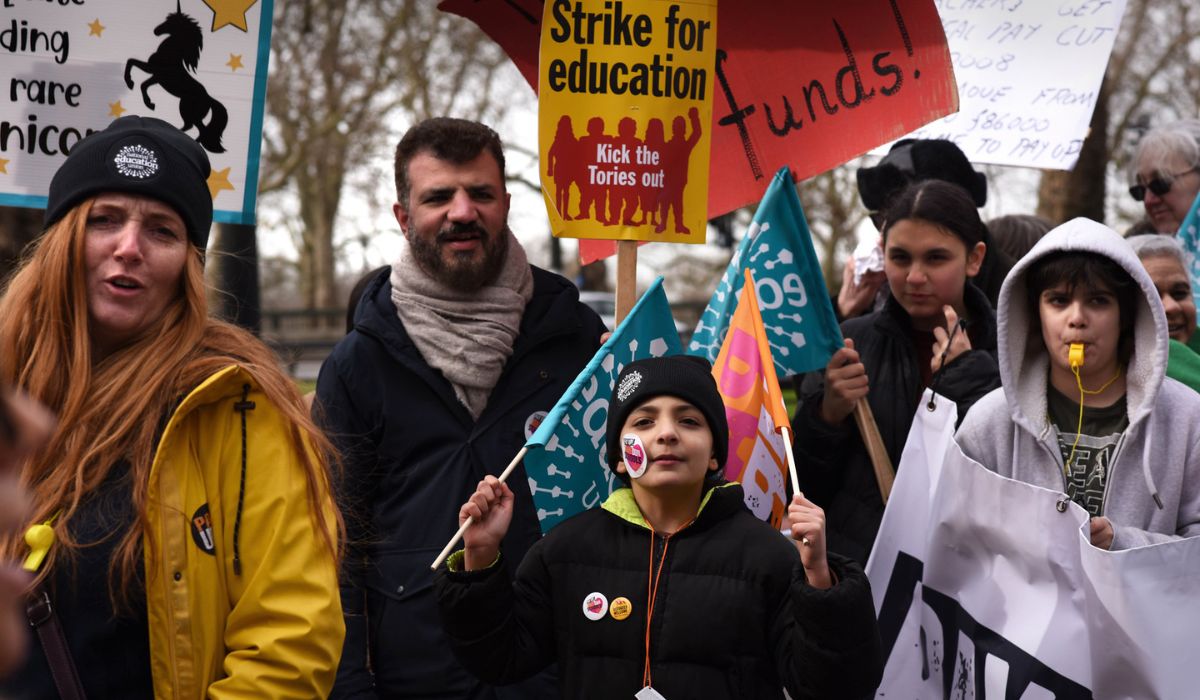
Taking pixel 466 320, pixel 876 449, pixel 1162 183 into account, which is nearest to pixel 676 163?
pixel 466 320

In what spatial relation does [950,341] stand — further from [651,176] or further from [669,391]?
[669,391]

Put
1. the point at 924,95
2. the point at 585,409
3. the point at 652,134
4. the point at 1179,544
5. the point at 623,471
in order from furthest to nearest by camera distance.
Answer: the point at 924,95 < the point at 652,134 < the point at 585,409 < the point at 623,471 < the point at 1179,544

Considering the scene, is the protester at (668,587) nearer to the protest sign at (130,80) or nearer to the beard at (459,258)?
the beard at (459,258)

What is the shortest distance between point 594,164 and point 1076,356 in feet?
4.59

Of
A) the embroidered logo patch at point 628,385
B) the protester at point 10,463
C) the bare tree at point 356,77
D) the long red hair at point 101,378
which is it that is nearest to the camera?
the protester at point 10,463

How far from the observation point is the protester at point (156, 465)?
2.20 m

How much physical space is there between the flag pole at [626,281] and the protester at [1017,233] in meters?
1.84

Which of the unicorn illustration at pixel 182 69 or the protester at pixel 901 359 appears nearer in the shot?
the protester at pixel 901 359

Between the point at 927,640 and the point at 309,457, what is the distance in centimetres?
178

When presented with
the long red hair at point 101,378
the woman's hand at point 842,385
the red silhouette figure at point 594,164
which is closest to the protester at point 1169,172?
the woman's hand at point 842,385

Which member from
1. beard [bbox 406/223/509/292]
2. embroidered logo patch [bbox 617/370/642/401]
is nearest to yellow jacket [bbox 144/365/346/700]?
embroidered logo patch [bbox 617/370/642/401]

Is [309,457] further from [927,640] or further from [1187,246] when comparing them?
[1187,246]

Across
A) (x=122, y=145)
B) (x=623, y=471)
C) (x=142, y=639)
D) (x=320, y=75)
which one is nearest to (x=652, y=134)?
(x=623, y=471)

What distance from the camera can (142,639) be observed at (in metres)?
2.23
